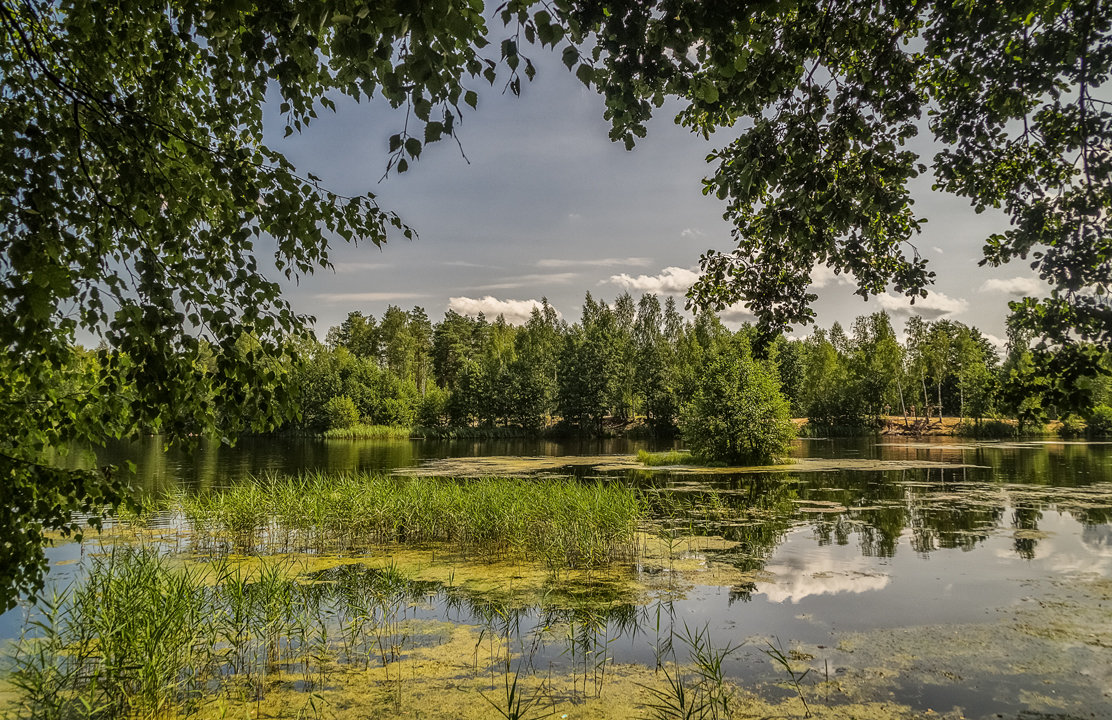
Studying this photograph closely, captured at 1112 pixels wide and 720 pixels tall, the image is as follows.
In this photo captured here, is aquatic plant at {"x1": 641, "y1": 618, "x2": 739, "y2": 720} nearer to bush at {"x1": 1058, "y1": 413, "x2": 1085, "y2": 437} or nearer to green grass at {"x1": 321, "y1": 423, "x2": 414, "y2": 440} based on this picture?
bush at {"x1": 1058, "y1": 413, "x2": 1085, "y2": 437}

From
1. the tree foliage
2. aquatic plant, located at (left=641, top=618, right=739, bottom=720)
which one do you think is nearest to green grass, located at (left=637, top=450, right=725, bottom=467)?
aquatic plant, located at (left=641, top=618, right=739, bottom=720)

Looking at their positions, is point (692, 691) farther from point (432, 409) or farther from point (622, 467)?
point (432, 409)

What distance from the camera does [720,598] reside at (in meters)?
8.90

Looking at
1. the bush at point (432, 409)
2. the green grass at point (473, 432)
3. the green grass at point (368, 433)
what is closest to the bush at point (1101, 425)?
the green grass at point (473, 432)

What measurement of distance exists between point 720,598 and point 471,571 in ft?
12.8

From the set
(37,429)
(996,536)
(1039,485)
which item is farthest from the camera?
(1039,485)

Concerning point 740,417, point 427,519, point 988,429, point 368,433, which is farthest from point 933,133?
point 368,433

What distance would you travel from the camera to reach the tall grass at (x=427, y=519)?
11031 mm

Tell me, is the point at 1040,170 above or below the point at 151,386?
above

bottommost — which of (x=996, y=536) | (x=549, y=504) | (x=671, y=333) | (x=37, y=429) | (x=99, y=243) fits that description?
(x=996, y=536)

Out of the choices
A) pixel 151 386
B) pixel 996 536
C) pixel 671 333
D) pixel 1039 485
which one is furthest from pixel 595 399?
pixel 151 386

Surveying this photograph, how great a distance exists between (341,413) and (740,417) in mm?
49082

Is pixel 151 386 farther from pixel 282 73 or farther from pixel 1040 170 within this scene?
pixel 1040 170

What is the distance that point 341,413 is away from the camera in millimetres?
64750
